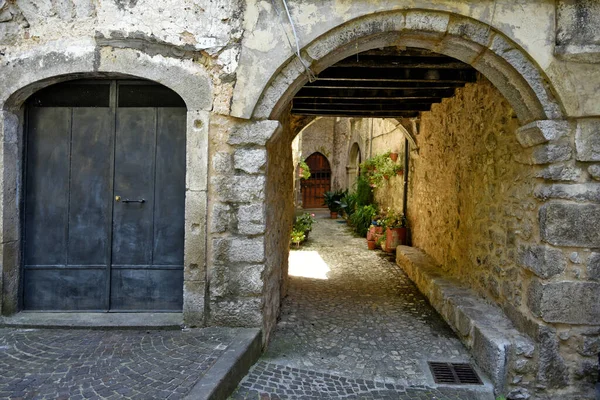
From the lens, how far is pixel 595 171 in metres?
2.87

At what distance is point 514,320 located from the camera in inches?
129

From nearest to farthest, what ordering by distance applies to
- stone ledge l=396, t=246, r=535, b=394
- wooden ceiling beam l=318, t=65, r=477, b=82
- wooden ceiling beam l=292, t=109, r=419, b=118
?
stone ledge l=396, t=246, r=535, b=394
wooden ceiling beam l=318, t=65, r=477, b=82
wooden ceiling beam l=292, t=109, r=419, b=118

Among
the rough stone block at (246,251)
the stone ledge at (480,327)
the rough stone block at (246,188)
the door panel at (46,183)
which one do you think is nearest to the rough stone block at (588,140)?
the stone ledge at (480,327)

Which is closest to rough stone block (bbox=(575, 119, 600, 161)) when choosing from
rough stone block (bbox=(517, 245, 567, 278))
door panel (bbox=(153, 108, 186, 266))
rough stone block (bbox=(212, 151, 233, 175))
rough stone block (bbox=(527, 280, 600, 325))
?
rough stone block (bbox=(517, 245, 567, 278))

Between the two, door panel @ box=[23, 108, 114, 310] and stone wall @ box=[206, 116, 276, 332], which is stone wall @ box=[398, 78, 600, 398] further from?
door panel @ box=[23, 108, 114, 310]

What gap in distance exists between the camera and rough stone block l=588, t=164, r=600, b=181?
2.86 metres

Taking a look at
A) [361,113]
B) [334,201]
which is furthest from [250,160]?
[334,201]

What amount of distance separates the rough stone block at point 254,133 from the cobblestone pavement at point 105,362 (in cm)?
149

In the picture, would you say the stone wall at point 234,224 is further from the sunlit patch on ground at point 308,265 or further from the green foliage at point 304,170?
the green foliage at point 304,170

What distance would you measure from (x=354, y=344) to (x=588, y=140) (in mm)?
2571

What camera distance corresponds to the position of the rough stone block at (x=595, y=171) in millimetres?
2863

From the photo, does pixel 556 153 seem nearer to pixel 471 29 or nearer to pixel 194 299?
pixel 471 29

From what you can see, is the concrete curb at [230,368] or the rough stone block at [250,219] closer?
the concrete curb at [230,368]

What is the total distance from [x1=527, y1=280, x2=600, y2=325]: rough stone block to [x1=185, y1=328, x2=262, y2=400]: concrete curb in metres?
2.20
